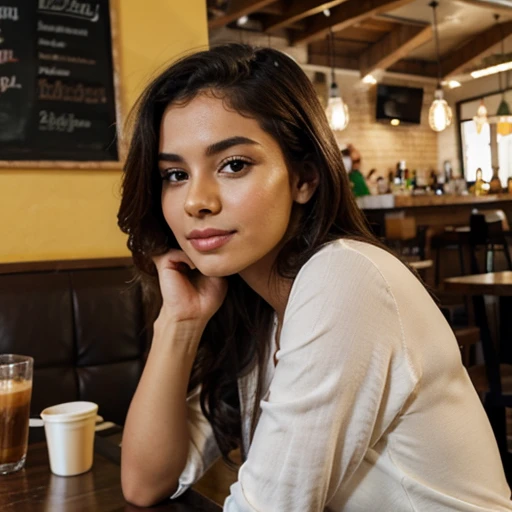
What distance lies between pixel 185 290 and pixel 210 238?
299 millimetres

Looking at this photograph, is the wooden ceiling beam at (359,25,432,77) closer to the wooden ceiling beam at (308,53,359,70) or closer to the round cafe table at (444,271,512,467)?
the wooden ceiling beam at (308,53,359,70)

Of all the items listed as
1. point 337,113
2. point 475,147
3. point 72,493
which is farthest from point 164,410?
point 475,147

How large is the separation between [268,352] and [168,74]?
0.59 metres

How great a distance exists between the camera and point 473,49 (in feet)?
28.9

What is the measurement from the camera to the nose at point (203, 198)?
98cm

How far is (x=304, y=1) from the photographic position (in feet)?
19.8

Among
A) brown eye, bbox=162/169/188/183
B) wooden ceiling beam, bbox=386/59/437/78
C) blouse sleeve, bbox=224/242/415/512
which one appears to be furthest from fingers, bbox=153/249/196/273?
wooden ceiling beam, bbox=386/59/437/78

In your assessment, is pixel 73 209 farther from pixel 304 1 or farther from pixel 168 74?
pixel 304 1

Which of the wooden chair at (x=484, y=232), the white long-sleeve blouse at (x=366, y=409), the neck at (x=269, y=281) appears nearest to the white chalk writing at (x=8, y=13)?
the neck at (x=269, y=281)

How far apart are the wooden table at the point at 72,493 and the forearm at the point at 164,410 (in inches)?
1.8

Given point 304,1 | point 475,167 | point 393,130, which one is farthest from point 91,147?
point 475,167

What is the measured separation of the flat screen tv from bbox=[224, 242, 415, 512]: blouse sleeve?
9642mm

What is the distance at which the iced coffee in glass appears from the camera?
111 cm

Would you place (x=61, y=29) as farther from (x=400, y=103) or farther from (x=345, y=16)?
(x=400, y=103)
